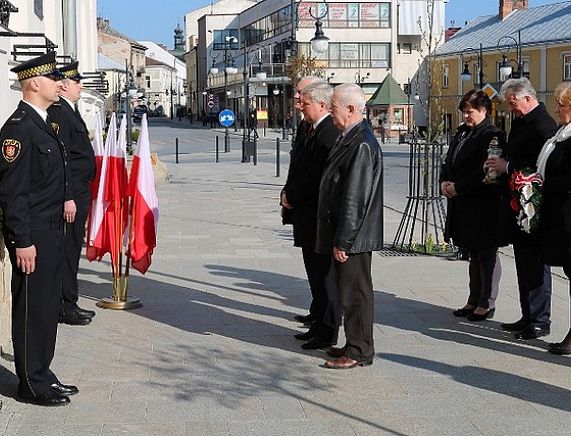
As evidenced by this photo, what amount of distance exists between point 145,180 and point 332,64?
6607 cm

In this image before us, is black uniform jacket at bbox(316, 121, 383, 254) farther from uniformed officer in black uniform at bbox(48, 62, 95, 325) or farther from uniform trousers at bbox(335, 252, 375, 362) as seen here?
uniformed officer in black uniform at bbox(48, 62, 95, 325)

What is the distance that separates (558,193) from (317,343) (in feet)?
6.88

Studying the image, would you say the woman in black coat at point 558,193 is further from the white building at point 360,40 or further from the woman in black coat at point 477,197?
the white building at point 360,40

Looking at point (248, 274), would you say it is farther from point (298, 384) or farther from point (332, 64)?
point (332, 64)

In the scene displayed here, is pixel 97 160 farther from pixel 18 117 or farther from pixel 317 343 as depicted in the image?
pixel 18 117

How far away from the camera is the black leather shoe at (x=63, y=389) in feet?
19.2

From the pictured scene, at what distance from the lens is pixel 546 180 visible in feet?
22.7

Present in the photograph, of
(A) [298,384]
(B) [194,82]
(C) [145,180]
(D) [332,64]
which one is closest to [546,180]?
(A) [298,384]

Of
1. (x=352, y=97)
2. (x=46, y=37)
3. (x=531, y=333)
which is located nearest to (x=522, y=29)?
(x=46, y=37)

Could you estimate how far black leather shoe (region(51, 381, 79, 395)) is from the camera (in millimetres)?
5863

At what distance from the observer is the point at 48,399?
5730 mm

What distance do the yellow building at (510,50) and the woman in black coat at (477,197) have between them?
44159mm

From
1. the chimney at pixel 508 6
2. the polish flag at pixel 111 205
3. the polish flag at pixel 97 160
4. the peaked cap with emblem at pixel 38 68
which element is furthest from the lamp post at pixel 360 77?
the peaked cap with emblem at pixel 38 68

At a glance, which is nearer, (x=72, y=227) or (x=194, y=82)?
(x=72, y=227)
